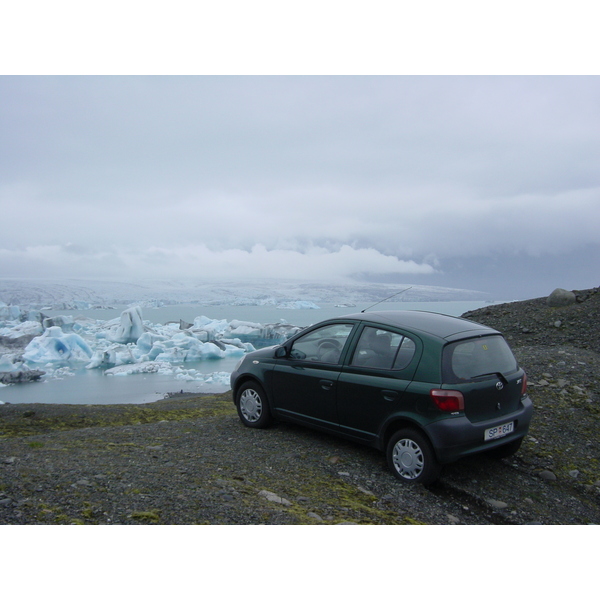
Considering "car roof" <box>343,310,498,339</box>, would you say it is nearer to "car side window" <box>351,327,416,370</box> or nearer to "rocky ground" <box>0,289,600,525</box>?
"car side window" <box>351,327,416,370</box>

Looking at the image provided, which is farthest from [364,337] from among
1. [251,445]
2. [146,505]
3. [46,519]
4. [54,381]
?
[54,381]

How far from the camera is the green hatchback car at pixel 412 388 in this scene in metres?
4.08

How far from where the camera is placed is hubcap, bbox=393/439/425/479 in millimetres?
4203

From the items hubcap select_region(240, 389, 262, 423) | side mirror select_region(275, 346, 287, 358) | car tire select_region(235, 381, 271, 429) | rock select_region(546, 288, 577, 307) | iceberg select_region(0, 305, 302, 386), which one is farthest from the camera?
iceberg select_region(0, 305, 302, 386)

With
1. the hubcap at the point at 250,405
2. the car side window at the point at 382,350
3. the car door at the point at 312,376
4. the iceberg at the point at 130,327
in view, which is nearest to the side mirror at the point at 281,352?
the car door at the point at 312,376

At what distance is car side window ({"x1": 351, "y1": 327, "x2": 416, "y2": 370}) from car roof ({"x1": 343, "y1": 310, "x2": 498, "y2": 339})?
0.42 feet

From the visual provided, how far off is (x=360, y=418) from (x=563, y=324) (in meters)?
9.30

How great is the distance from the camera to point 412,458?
4.25 metres

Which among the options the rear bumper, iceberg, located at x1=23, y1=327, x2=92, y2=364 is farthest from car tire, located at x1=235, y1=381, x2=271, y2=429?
iceberg, located at x1=23, y1=327, x2=92, y2=364

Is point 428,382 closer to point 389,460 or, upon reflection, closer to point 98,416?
point 389,460

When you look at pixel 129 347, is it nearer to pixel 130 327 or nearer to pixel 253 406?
pixel 130 327

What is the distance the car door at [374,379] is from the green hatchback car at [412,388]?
10mm

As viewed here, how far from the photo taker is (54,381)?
2936 cm

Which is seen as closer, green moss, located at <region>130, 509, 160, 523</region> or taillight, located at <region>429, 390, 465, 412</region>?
green moss, located at <region>130, 509, 160, 523</region>
